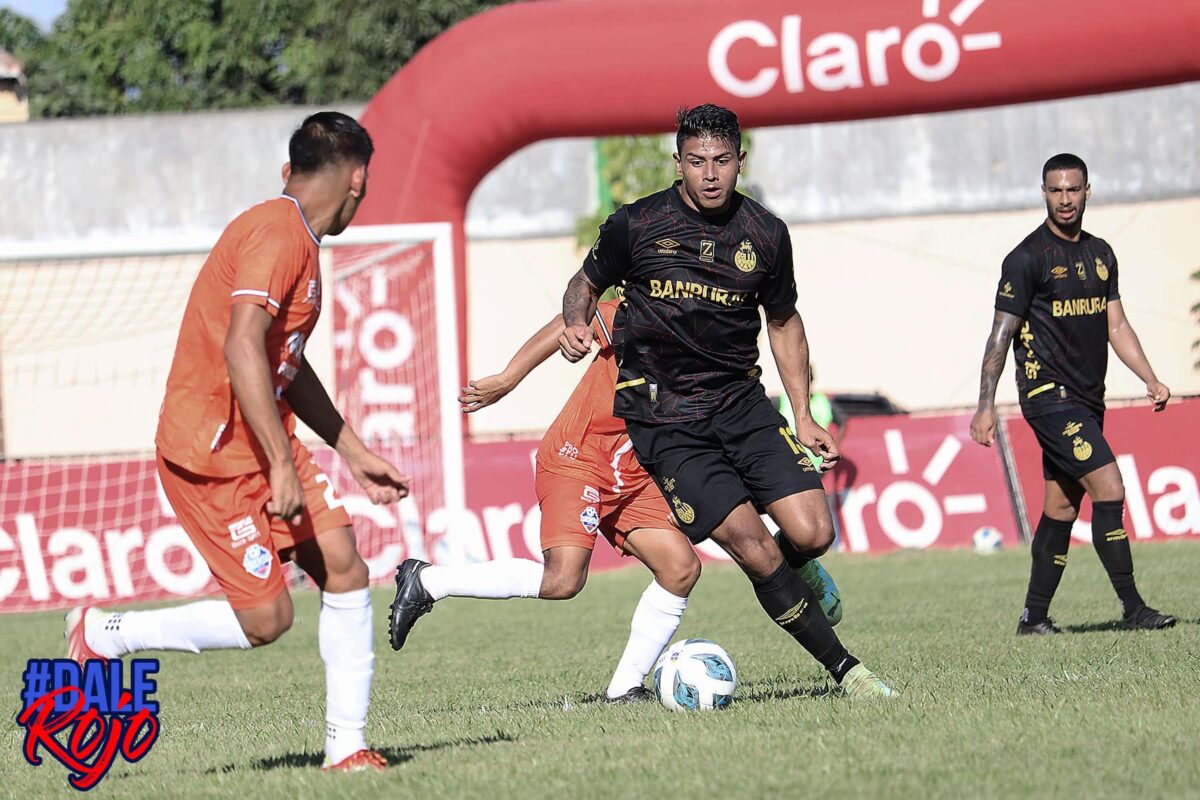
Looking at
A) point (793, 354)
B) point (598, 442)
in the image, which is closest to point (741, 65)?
point (598, 442)

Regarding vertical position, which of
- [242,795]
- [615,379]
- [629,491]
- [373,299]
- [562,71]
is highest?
[562,71]

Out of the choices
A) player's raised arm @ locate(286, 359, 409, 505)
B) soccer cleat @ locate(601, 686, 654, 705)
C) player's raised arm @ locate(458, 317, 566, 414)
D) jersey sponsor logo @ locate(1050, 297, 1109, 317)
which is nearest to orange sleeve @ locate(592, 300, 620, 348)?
player's raised arm @ locate(458, 317, 566, 414)

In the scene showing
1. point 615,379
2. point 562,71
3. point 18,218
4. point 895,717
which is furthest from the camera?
point 18,218

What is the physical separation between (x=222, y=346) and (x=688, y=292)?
1862mm

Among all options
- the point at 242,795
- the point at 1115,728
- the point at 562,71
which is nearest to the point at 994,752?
the point at 1115,728

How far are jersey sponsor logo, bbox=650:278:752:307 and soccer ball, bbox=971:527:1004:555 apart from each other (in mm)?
9146

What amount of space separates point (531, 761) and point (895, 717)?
4.37ft

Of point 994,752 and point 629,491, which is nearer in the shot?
point 994,752

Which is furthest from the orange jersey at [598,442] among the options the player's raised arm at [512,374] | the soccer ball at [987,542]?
the soccer ball at [987,542]

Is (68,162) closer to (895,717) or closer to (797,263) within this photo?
(797,263)

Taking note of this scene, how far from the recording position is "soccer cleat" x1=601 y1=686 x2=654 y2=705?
694 cm

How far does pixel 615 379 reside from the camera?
714 cm

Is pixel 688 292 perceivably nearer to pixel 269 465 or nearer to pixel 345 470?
pixel 269 465

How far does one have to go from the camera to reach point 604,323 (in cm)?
712
